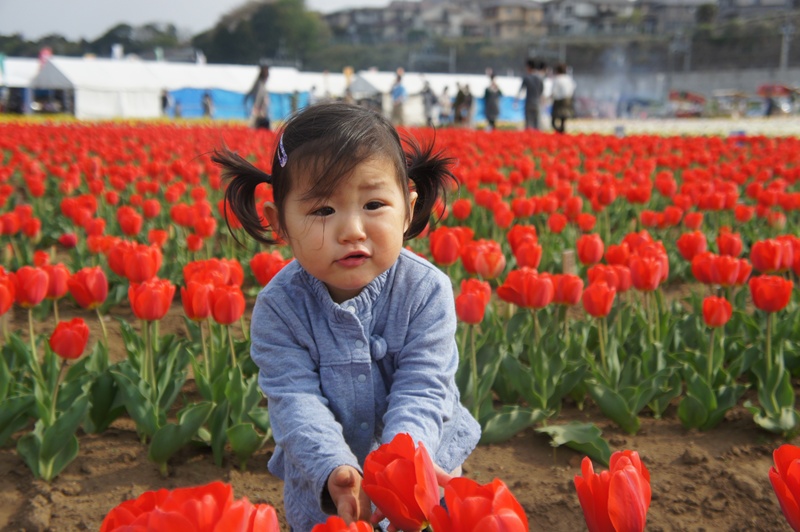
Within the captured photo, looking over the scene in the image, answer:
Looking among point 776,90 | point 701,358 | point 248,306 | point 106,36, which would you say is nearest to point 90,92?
point 248,306

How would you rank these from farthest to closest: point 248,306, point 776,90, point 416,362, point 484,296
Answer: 1. point 776,90
2. point 248,306
3. point 484,296
4. point 416,362

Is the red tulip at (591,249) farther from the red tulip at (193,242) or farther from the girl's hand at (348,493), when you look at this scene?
the girl's hand at (348,493)

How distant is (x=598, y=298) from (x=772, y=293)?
62 centimetres

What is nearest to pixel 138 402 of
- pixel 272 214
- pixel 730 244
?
pixel 272 214

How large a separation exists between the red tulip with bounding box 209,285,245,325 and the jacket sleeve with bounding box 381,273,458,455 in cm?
96

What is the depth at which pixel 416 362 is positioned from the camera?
6.61ft

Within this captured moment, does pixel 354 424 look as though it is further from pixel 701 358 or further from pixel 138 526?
pixel 701 358

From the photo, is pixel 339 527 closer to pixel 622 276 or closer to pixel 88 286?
pixel 88 286

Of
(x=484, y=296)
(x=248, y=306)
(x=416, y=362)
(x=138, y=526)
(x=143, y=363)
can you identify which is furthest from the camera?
(x=248, y=306)

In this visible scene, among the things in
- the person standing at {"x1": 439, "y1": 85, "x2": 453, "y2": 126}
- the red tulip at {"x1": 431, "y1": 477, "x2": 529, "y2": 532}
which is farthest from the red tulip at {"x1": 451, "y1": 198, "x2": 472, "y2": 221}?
the person standing at {"x1": 439, "y1": 85, "x2": 453, "y2": 126}

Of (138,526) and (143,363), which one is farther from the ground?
(138,526)

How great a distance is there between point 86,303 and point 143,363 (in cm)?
32

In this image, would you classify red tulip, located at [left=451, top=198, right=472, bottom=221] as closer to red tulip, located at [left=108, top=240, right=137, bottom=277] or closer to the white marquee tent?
red tulip, located at [left=108, top=240, right=137, bottom=277]

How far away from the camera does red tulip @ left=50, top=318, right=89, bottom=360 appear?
2.80m
